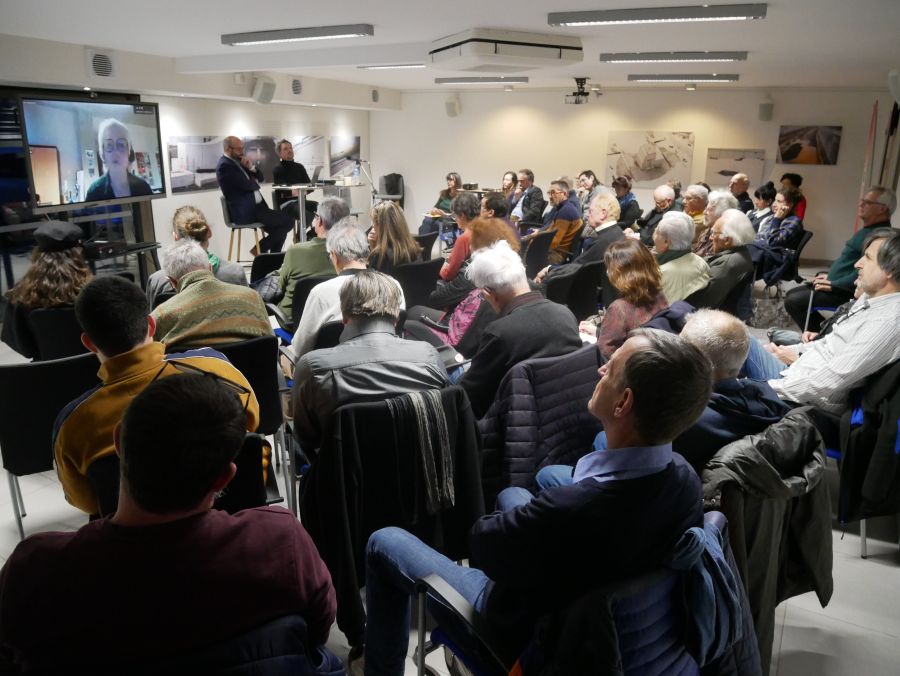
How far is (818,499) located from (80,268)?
3.43 meters

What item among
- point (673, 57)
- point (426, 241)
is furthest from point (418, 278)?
point (673, 57)

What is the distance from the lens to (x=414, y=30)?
17.9ft

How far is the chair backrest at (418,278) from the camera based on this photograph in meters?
4.30

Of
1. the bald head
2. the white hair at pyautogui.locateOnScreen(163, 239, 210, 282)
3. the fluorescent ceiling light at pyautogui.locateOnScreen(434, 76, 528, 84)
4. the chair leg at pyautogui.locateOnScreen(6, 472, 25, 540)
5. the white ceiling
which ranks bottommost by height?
the chair leg at pyautogui.locateOnScreen(6, 472, 25, 540)

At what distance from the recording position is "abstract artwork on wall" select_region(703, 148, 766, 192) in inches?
413

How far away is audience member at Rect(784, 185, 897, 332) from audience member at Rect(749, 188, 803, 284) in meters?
0.63

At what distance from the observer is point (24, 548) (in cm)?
99

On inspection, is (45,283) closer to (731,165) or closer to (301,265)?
(301,265)

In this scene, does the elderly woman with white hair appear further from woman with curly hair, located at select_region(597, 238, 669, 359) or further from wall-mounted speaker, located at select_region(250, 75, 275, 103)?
wall-mounted speaker, located at select_region(250, 75, 275, 103)

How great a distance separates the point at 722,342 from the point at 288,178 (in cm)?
769

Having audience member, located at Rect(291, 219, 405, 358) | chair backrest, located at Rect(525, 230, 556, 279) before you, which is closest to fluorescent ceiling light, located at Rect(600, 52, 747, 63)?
chair backrest, located at Rect(525, 230, 556, 279)

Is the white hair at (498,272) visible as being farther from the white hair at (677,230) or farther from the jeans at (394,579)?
the white hair at (677,230)

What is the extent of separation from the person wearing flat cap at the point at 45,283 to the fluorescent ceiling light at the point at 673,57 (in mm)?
5632

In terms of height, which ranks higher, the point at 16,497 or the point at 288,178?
the point at 288,178
